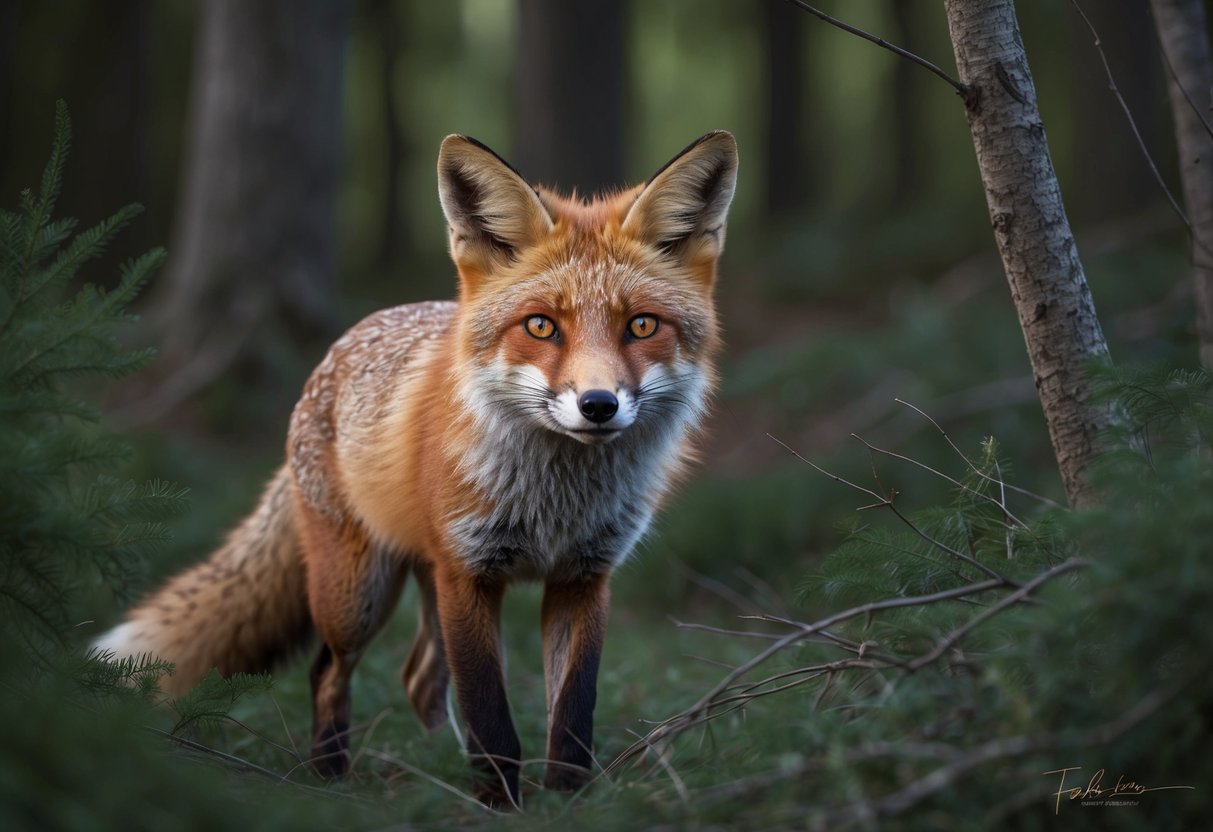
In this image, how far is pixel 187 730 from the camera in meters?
2.98

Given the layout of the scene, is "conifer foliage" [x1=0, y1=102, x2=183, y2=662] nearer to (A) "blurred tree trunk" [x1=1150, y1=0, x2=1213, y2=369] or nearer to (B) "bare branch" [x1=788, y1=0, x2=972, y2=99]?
(B) "bare branch" [x1=788, y1=0, x2=972, y2=99]

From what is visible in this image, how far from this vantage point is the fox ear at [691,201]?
3455mm

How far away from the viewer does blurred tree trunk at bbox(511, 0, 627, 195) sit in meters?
10.1

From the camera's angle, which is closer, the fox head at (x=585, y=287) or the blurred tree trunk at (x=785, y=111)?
the fox head at (x=585, y=287)

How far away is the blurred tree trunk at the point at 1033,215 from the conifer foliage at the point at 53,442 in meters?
2.40

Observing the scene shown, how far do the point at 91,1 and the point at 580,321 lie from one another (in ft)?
44.6

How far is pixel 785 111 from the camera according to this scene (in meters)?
16.0

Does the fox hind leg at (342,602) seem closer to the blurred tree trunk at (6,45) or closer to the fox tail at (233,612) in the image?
the fox tail at (233,612)

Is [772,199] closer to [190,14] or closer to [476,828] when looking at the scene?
[190,14]

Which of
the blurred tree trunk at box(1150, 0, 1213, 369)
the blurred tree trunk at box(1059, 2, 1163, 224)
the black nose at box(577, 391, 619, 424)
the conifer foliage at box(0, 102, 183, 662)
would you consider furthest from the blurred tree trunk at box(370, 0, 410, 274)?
the black nose at box(577, 391, 619, 424)

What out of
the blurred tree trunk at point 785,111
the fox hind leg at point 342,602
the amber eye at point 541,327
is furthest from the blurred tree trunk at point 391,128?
the amber eye at point 541,327

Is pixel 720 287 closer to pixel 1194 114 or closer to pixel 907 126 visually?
pixel 907 126

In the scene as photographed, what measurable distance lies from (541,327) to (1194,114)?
7.85ft

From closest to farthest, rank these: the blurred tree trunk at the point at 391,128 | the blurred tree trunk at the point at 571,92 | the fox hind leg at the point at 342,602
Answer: the fox hind leg at the point at 342,602, the blurred tree trunk at the point at 571,92, the blurred tree trunk at the point at 391,128
